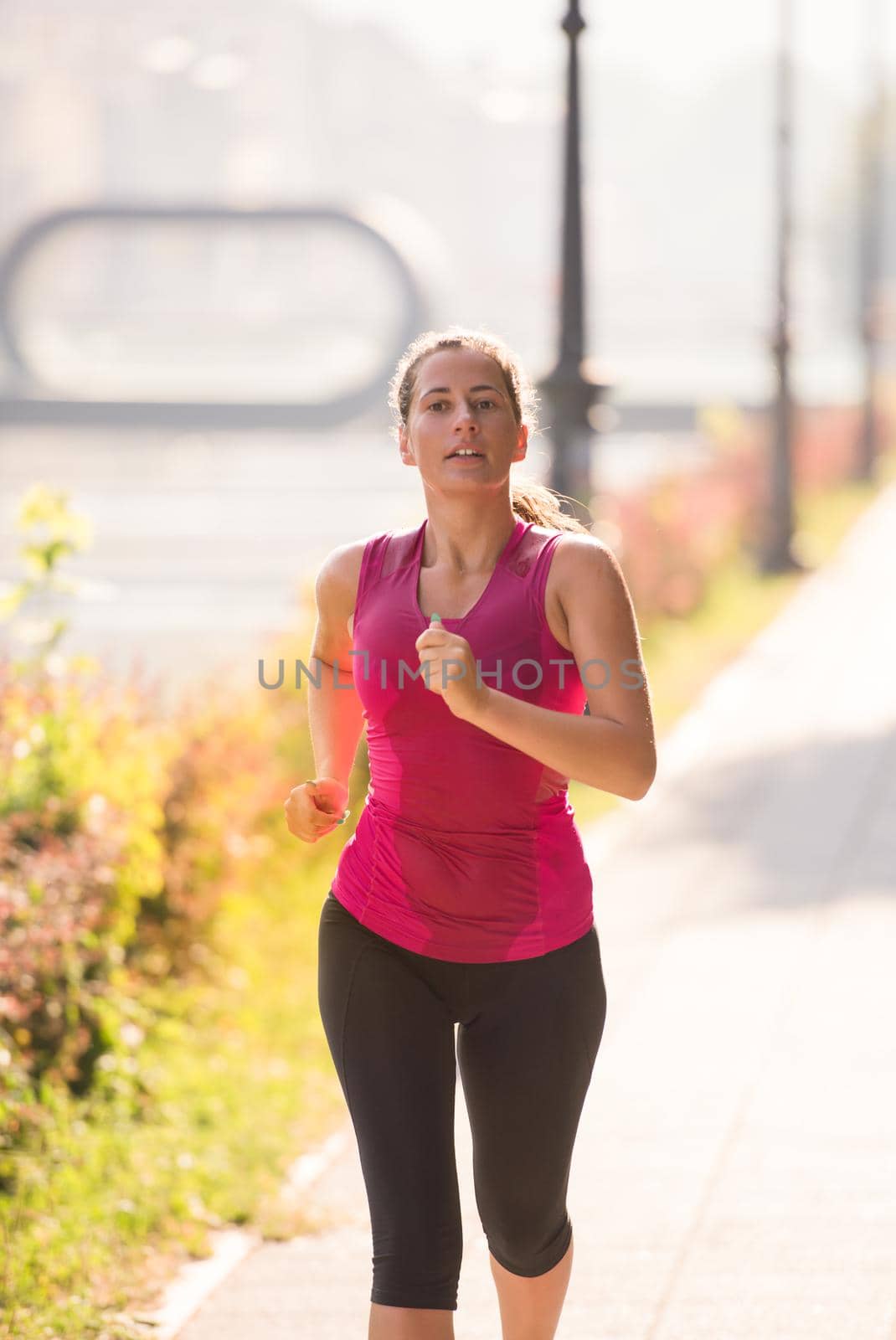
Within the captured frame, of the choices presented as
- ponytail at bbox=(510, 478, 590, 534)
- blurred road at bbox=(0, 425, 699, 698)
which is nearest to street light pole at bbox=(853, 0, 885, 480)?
blurred road at bbox=(0, 425, 699, 698)

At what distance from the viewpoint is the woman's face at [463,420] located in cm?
284

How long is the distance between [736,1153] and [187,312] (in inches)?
3614

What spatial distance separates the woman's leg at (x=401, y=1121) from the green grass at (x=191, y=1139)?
1.22 m

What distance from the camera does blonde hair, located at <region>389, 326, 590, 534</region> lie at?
2.90 metres

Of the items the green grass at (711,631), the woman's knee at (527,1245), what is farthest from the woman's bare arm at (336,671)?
the green grass at (711,631)

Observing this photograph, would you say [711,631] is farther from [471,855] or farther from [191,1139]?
[471,855]

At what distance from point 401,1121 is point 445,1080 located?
101 mm

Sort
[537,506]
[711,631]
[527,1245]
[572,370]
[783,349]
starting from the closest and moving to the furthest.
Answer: [527,1245] → [537,506] → [572,370] → [711,631] → [783,349]

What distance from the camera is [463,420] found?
2.82 m

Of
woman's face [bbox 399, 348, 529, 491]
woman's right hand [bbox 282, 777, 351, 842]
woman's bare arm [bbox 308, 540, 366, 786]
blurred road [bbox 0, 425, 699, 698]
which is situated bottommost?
blurred road [bbox 0, 425, 699, 698]

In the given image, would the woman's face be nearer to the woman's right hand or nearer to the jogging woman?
the jogging woman

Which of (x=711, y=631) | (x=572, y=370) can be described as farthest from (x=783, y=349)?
(x=572, y=370)

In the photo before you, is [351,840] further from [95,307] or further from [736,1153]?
[95,307]

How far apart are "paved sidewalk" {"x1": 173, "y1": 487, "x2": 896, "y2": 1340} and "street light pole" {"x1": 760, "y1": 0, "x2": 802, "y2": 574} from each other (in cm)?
772
